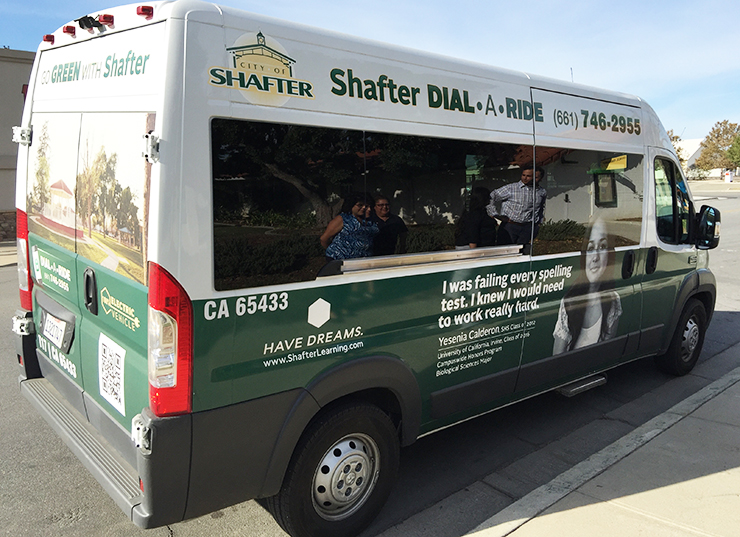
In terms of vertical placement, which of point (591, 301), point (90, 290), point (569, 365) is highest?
point (90, 290)

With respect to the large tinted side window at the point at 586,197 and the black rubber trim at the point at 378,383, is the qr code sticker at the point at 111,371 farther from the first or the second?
the large tinted side window at the point at 586,197

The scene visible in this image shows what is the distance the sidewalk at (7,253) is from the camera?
41.0 feet

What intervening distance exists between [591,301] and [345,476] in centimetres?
248

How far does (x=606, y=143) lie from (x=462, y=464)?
2673mm

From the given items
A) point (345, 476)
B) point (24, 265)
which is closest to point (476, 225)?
point (345, 476)

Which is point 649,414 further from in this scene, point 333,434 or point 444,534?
point 333,434

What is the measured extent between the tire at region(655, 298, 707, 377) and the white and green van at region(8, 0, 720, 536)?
79.3 inches

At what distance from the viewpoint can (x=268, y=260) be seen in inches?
107

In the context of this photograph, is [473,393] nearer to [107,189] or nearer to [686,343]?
[107,189]

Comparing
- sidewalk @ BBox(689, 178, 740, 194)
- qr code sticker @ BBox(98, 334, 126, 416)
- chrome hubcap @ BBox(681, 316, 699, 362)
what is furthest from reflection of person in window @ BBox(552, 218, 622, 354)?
sidewalk @ BBox(689, 178, 740, 194)

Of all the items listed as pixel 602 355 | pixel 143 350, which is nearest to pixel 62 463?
pixel 143 350

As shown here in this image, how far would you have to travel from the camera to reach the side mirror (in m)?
5.52

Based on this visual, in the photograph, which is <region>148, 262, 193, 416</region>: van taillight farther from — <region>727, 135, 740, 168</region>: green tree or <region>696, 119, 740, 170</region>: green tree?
<region>696, 119, 740, 170</region>: green tree

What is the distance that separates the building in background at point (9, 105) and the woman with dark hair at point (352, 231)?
50.2ft
